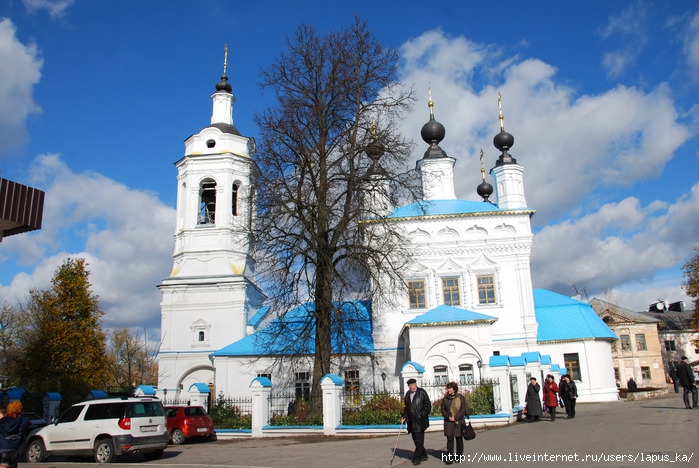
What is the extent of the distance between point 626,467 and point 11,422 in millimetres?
8498

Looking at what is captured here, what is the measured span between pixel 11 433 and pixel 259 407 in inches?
379

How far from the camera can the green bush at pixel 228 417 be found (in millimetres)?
17406

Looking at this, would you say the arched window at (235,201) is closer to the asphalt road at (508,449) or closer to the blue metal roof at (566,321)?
the asphalt road at (508,449)

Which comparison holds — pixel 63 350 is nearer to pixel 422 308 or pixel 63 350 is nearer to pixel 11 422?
pixel 422 308

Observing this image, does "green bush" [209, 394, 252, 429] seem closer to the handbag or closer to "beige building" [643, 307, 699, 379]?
the handbag

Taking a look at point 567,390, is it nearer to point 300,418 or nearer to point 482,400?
point 482,400

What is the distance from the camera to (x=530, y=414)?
53.6 feet

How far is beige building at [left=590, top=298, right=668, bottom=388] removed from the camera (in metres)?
47.6

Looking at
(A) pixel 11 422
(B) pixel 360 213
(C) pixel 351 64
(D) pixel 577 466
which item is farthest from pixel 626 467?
(C) pixel 351 64

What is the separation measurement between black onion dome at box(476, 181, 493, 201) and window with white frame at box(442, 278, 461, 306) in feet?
55.4

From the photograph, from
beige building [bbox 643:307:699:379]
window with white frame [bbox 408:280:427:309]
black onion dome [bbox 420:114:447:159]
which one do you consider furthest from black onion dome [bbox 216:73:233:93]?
beige building [bbox 643:307:699:379]

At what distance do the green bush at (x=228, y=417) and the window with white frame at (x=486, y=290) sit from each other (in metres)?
13.3

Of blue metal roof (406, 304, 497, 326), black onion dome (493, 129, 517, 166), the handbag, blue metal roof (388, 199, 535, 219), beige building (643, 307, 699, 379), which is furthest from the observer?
beige building (643, 307, 699, 379)

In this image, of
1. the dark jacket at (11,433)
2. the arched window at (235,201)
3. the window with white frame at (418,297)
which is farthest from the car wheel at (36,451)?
the arched window at (235,201)
